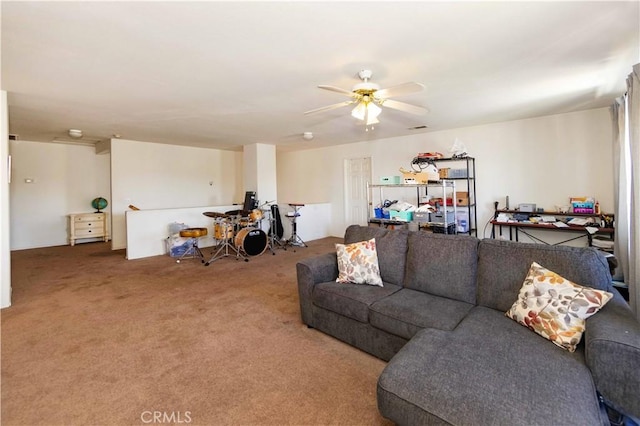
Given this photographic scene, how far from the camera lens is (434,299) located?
2307mm

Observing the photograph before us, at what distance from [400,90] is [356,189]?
4.80 meters

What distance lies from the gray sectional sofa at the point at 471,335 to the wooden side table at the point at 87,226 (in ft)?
22.1

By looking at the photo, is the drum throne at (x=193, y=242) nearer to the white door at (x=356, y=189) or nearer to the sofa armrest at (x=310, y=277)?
the sofa armrest at (x=310, y=277)

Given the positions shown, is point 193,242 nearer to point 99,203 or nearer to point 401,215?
point 99,203

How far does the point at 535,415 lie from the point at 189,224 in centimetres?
635

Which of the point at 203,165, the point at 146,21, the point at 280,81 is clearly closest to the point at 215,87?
the point at 280,81

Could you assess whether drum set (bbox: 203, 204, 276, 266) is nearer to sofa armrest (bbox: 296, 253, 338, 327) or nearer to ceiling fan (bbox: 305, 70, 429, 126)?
sofa armrest (bbox: 296, 253, 338, 327)

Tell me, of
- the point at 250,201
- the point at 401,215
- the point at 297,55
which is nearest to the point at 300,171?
the point at 250,201

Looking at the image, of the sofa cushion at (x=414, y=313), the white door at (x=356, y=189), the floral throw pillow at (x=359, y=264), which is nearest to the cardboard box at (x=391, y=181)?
the floral throw pillow at (x=359, y=264)

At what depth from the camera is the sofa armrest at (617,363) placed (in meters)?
1.35

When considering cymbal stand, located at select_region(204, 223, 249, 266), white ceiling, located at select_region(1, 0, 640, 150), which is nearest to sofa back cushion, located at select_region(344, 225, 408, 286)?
white ceiling, located at select_region(1, 0, 640, 150)

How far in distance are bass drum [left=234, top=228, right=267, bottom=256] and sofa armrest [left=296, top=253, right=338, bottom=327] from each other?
2.75m

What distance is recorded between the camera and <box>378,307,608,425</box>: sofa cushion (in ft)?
3.90

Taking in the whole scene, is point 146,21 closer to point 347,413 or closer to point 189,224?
point 347,413
